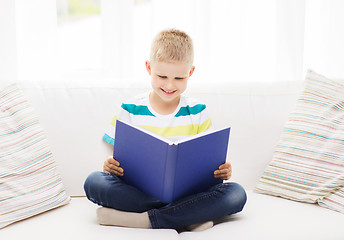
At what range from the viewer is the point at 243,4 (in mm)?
2496

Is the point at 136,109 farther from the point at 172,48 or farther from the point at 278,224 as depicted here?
the point at 278,224

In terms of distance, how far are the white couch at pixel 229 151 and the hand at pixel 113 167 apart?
0.16m

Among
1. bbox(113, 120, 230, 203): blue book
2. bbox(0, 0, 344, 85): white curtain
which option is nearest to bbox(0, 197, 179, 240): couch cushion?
bbox(113, 120, 230, 203): blue book

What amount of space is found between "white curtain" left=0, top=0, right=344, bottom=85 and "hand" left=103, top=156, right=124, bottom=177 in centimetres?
106

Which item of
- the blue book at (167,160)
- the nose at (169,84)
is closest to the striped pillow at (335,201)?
the blue book at (167,160)

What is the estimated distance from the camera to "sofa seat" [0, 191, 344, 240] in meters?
1.22

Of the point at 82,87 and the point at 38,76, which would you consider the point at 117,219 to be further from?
the point at 38,76

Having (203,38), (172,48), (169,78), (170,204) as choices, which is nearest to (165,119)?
(169,78)

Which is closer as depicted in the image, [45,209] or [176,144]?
[176,144]

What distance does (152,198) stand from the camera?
4.45ft

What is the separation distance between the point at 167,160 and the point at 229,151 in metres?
0.58

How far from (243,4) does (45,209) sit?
1.75 meters

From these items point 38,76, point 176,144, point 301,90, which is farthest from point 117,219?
point 38,76

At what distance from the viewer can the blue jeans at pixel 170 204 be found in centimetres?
132
